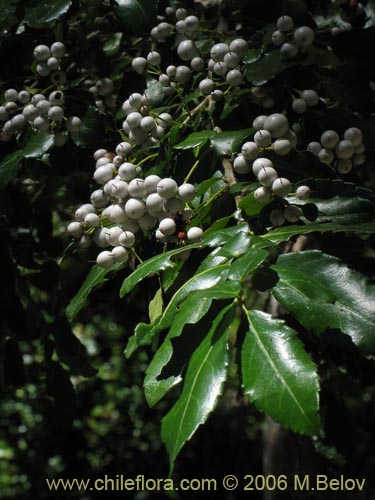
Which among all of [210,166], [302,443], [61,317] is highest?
[210,166]

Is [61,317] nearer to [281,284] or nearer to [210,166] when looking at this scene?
[210,166]

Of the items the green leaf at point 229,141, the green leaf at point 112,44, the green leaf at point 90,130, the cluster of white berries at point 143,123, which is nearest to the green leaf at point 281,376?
the green leaf at point 229,141

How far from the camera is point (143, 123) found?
102 cm

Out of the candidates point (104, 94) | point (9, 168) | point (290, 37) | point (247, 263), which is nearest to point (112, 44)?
point (104, 94)

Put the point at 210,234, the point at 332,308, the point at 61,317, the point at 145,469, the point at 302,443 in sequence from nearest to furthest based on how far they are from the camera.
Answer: the point at 332,308
the point at 210,234
the point at 61,317
the point at 302,443
the point at 145,469

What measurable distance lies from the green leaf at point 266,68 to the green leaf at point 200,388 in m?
0.45

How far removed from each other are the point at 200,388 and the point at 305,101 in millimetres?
553

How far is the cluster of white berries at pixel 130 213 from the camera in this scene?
0.85 meters

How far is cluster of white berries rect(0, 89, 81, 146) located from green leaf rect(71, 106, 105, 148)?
0.01 m

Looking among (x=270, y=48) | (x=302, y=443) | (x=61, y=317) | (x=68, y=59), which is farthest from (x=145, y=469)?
(x=270, y=48)

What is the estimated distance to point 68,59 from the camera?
4.57ft

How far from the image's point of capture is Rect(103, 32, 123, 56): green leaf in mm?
1435

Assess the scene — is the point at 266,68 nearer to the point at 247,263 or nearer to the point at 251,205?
the point at 251,205

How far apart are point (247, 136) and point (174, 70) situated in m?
0.31
